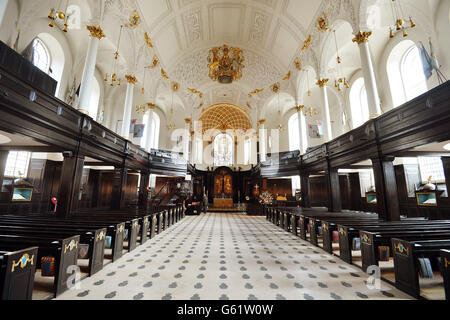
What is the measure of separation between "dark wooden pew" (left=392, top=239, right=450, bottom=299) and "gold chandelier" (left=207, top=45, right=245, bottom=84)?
57.5 feet

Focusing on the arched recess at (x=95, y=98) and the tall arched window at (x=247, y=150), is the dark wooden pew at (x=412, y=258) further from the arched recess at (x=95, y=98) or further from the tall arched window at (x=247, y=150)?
the tall arched window at (x=247, y=150)

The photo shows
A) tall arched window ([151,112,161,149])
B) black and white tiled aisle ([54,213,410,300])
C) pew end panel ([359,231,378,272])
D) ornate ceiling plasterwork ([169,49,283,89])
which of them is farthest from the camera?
tall arched window ([151,112,161,149])

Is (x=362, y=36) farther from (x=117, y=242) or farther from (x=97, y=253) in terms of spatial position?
(x=97, y=253)

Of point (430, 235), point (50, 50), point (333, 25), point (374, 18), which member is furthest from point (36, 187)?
point (374, 18)

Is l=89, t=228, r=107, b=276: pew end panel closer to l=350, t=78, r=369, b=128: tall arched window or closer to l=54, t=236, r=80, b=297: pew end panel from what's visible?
l=54, t=236, r=80, b=297: pew end panel

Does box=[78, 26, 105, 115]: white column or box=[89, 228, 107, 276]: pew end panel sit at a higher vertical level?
box=[78, 26, 105, 115]: white column

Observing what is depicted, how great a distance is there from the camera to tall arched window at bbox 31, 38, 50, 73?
9547 millimetres

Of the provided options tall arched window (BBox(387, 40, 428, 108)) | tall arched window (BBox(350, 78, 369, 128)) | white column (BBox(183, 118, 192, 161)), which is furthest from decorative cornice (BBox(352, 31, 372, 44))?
white column (BBox(183, 118, 192, 161))

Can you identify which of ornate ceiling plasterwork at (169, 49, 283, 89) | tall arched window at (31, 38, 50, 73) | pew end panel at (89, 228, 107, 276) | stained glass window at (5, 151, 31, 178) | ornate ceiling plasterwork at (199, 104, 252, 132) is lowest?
pew end panel at (89, 228, 107, 276)

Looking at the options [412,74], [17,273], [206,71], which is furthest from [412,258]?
[206,71]

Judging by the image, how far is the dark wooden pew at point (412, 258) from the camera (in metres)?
2.87

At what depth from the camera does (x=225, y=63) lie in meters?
17.1

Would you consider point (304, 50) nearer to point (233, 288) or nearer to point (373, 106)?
point (373, 106)

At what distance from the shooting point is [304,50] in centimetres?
1275
